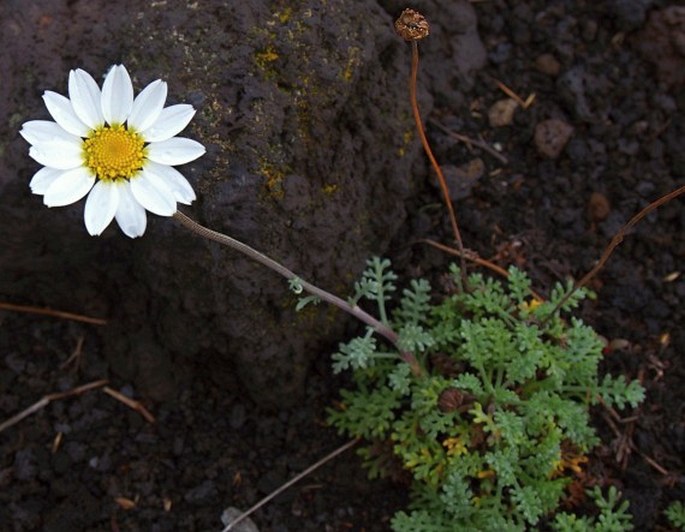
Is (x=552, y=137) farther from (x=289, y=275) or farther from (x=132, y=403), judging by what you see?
(x=132, y=403)

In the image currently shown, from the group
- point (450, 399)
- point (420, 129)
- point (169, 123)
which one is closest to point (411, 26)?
point (420, 129)

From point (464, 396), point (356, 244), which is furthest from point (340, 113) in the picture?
point (464, 396)

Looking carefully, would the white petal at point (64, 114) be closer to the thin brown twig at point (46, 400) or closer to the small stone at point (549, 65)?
the thin brown twig at point (46, 400)

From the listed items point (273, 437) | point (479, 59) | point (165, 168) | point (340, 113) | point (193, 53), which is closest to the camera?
point (165, 168)

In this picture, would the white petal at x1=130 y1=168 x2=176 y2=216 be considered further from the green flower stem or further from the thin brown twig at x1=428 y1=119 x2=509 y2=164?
the thin brown twig at x1=428 y1=119 x2=509 y2=164

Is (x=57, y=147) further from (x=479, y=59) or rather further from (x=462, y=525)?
(x=479, y=59)
